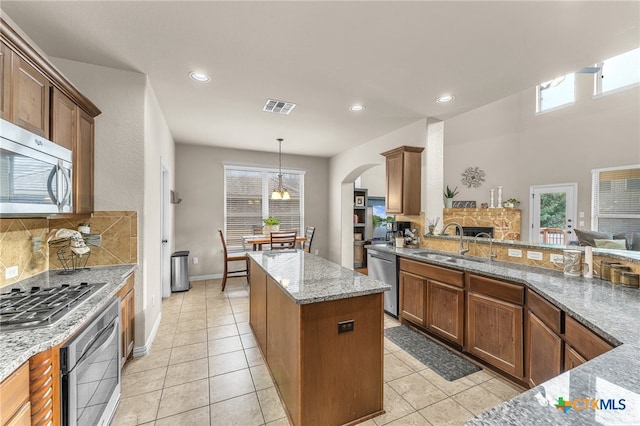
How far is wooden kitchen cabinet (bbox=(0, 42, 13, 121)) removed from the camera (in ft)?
4.45

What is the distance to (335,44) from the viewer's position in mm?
2059

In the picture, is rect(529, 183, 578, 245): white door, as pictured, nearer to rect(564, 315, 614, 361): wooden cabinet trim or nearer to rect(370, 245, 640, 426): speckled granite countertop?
rect(370, 245, 640, 426): speckled granite countertop

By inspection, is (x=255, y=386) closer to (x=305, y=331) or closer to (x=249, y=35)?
(x=305, y=331)

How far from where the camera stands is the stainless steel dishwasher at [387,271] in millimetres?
3311

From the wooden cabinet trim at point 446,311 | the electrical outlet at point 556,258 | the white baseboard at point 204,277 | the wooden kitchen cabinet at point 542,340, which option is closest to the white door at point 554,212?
the electrical outlet at point 556,258

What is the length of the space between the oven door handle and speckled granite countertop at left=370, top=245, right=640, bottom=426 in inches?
69.1

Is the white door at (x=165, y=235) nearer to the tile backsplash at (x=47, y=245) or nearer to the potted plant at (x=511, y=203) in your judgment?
the tile backsplash at (x=47, y=245)

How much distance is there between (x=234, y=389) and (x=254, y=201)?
421 cm

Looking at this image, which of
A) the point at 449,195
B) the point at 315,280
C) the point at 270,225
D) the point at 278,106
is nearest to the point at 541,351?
the point at 315,280

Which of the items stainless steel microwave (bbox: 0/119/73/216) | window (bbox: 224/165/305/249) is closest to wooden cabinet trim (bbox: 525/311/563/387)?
stainless steel microwave (bbox: 0/119/73/216)

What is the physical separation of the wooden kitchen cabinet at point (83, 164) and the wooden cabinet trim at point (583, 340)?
328 centimetres

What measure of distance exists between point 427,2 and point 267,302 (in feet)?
8.12

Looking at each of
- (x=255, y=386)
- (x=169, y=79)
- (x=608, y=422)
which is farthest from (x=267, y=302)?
(x=169, y=79)

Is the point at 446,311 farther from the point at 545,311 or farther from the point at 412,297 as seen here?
the point at 545,311
